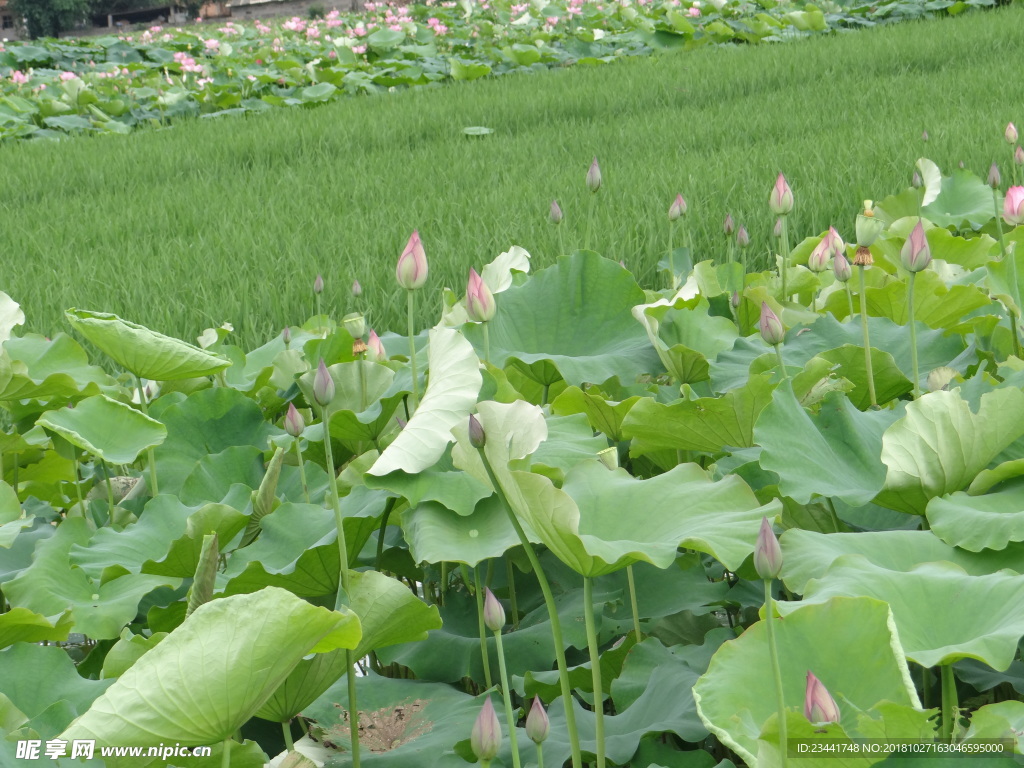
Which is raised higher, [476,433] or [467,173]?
[476,433]

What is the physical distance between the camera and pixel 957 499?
2.35ft

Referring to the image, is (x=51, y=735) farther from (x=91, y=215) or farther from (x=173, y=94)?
(x=173, y=94)

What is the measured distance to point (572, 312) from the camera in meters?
1.23

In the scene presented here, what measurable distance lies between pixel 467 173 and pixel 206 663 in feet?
11.6

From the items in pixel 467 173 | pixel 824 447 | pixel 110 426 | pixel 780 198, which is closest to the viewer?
pixel 824 447

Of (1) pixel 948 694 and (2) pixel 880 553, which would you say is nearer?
(1) pixel 948 694

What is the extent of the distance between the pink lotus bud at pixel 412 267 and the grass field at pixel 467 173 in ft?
4.57

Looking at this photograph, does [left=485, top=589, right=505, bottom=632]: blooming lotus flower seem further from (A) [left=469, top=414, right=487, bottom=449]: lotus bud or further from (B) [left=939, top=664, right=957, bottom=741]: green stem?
(B) [left=939, top=664, right=957, bottom=741]: green stem

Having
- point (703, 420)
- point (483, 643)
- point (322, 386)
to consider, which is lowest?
point (483, 643)

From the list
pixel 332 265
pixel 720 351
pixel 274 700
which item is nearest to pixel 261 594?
pixel 274 700

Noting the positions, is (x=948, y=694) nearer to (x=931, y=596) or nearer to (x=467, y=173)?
(x=931, y=596)

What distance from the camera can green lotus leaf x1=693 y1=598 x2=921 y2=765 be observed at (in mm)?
533

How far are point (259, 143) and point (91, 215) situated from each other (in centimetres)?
126

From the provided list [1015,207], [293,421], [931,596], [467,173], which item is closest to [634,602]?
[931,596]
